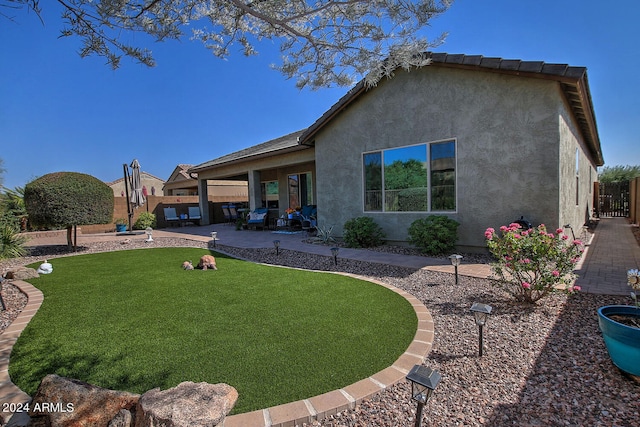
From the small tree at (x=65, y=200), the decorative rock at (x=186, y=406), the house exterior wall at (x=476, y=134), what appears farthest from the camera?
the small tree at (x=65, y=200)

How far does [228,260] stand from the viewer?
27.9 ft

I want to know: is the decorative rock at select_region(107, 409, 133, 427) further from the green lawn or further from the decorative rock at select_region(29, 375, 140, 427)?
the green lawn

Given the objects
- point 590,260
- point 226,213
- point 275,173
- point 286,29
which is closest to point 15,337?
point 286,29

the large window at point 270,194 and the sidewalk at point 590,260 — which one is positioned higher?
the large window at point 270,194

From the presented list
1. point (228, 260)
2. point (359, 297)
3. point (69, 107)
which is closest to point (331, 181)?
point (228, 260)

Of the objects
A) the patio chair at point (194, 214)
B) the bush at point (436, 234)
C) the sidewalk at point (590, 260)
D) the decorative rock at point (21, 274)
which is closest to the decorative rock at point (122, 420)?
the sidewalk at point (590, 260)

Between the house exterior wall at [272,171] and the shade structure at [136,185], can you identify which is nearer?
the house exterior wall at [272,171]

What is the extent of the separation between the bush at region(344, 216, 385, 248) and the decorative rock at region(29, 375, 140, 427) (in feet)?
26.0

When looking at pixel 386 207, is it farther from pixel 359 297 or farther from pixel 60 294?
pixel 60 294

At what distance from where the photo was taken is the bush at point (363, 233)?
960cm

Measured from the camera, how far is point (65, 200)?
9.38 m

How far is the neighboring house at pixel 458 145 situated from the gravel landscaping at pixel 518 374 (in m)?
3.43

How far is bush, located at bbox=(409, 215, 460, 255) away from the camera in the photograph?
7941mm

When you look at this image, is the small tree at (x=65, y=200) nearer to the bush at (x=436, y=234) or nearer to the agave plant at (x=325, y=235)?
the agave plant at (x=325, y=235)
